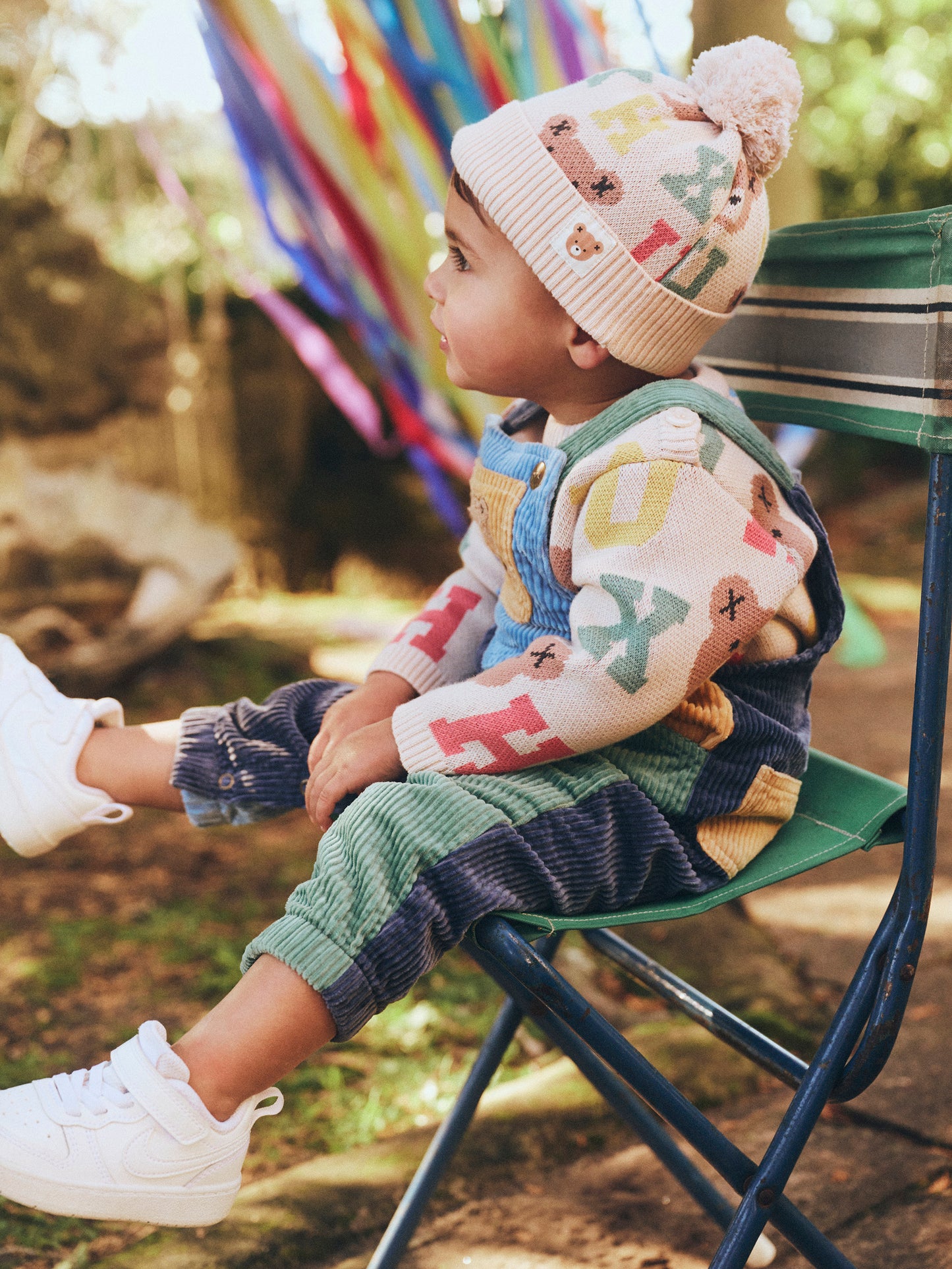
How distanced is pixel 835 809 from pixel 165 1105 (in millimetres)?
696

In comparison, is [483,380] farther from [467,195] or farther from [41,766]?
[41,766]

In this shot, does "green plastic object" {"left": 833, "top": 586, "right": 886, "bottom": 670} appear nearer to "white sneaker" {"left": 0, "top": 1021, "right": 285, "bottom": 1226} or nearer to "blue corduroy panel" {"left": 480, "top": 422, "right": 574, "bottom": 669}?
"blue corduroy panel" {"left": 480, "top": 422, "right": 574, "bottom": 669}

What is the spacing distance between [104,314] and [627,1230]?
3231 mm

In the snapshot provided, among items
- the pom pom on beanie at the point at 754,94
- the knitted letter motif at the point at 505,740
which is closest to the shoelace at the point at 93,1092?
the knitted letter motif at the point at 505,740

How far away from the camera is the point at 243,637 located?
4.24 meters

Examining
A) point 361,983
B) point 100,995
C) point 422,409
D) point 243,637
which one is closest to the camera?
point 361,983

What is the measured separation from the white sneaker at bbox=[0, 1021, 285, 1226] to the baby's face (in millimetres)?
707

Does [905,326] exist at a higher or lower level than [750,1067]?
higher

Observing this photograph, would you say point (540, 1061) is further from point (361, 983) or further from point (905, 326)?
point (905, 326)

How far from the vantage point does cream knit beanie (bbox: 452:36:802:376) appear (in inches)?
44.2

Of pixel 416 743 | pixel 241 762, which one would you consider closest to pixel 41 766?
pixel 241 762

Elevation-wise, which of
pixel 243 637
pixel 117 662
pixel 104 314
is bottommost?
pixel 243 637

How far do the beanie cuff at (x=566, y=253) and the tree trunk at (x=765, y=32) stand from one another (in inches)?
56.4

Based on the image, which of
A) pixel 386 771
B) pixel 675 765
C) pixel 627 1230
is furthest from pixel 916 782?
pixel 627 1230
